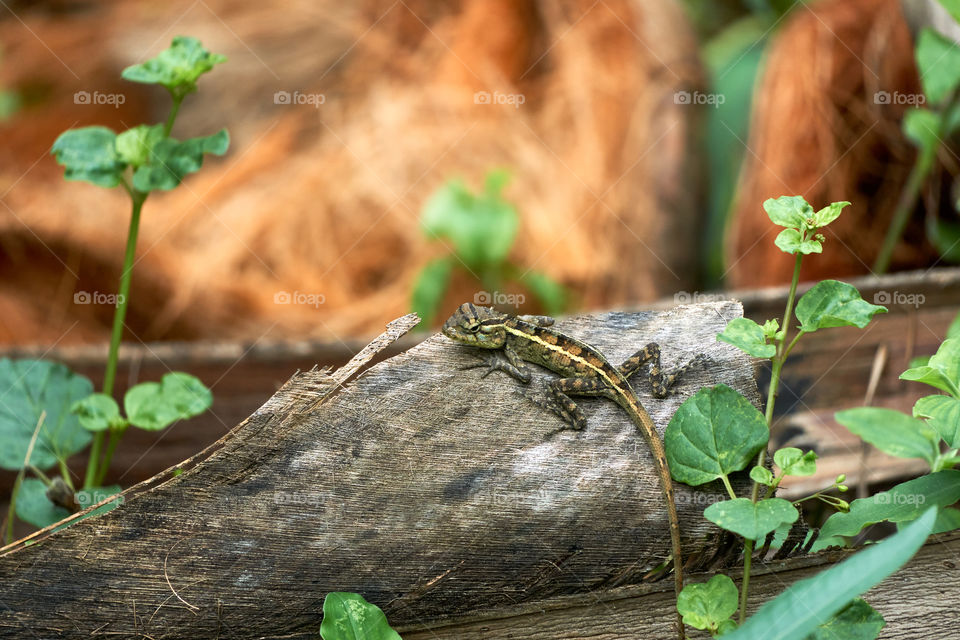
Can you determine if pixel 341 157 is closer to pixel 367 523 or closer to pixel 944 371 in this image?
pixel 367 523

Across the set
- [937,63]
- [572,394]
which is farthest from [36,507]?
[937,63]

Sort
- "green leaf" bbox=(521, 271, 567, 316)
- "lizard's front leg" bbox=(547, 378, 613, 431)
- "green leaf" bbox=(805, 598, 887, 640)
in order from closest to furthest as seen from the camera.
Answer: "green leaf" bbox=(805, 598, 887, 640) < "lizard's front leg" bbox=(547, 378, 613, 431) < "green leaf" bbox=(521, 271, 567, 316)

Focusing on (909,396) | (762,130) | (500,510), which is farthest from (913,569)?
(762,130)

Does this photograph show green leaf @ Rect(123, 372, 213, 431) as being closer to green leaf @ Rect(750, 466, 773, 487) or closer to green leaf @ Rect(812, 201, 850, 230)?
green leaf @ Rect(750, 466, 773, 487)

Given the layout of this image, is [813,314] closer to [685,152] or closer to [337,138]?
[685,152]

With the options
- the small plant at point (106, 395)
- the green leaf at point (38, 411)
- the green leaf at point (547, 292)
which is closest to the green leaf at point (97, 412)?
the small plant at point (106, 395)

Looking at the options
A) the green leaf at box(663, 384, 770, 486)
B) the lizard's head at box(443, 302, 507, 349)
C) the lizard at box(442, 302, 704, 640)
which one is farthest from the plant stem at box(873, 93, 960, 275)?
the green leaf at box(663, 384, 770, 486)
